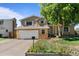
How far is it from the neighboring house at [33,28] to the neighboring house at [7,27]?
275 millimetres

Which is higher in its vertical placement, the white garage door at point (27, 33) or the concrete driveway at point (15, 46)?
the white garage door at point (27, 33)

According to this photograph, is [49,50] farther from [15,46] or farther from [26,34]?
[26,34]

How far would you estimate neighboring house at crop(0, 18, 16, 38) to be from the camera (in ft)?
40.0

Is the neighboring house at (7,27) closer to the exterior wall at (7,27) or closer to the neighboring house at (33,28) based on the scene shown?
the exterior wall at (7,27)

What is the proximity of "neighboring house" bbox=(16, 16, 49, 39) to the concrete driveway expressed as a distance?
29 cm

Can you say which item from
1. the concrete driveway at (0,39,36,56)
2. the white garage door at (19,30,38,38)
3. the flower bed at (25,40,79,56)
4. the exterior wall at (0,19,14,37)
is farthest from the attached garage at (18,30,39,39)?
the flower bed at (25,40,79,56)

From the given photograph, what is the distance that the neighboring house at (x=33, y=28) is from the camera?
1249 cm

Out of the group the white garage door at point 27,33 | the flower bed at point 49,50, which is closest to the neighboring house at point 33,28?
the white garage door at point 27,33

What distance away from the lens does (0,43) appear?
41.2 feet

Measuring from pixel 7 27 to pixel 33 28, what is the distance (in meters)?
0.99

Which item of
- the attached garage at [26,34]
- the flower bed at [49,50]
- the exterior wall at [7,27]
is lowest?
the flower bed at [49,50]

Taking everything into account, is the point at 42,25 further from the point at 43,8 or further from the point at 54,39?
the point at 43,8

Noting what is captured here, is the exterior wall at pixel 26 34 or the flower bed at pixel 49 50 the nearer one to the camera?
the flower bed at pixel 49 50

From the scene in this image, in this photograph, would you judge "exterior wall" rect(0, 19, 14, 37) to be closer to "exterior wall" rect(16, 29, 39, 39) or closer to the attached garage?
"exterior wall" rect(16, 29, 39, 39)
